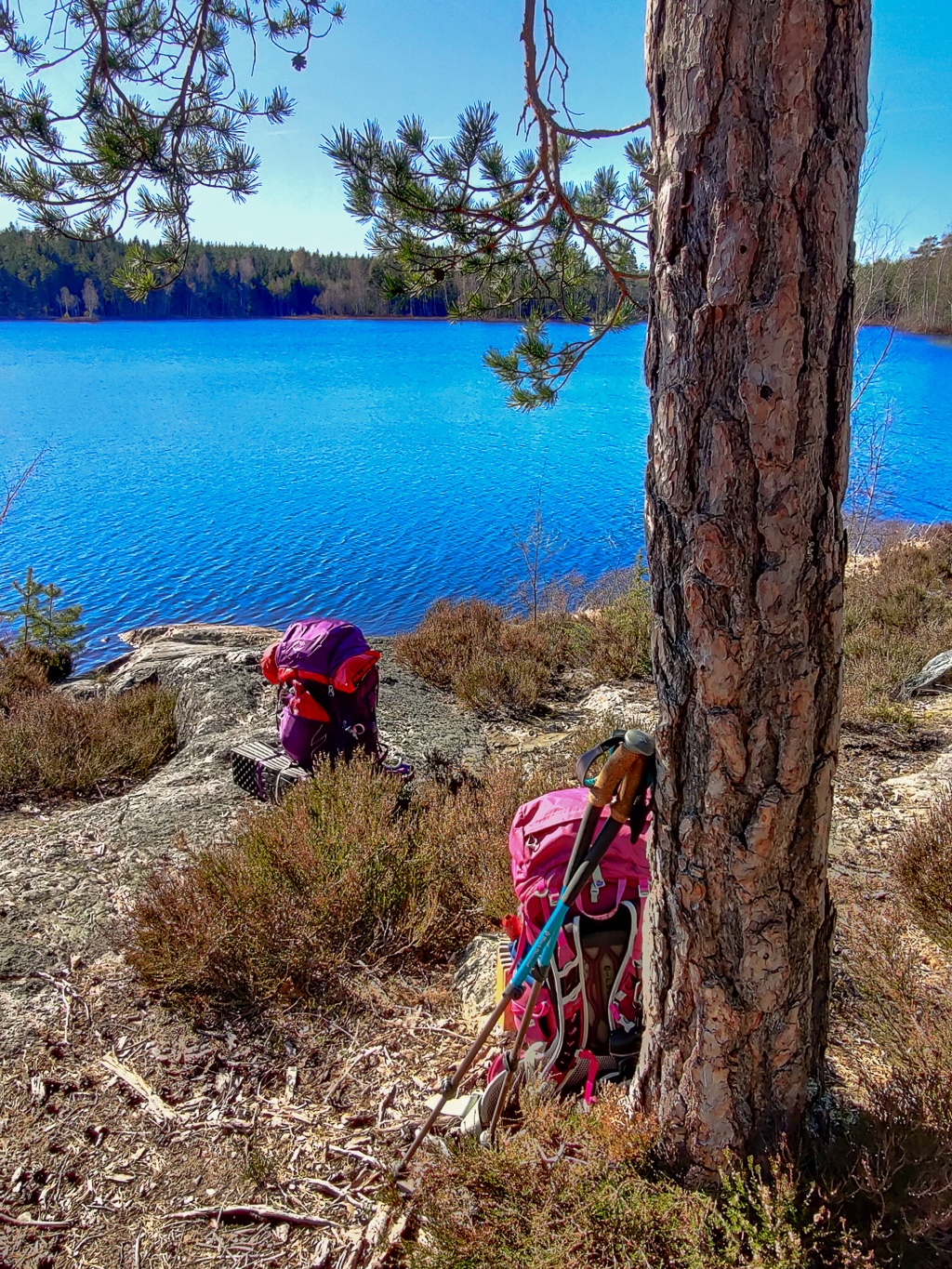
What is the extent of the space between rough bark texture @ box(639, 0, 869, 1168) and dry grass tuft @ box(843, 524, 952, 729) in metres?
3.83

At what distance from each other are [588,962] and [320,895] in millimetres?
1308

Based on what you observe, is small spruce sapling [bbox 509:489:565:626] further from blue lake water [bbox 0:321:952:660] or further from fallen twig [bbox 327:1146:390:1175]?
fallen twig [bbox 327:1146:390:1175]

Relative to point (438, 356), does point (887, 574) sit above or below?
below

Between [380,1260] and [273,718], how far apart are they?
15.0 feet

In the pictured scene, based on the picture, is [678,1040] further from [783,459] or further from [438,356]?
[438,356]

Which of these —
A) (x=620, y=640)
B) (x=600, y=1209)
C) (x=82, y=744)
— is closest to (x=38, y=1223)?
(x=600, y=1209)

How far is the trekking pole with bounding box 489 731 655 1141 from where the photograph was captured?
1812 millimetres

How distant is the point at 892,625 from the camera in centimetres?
762

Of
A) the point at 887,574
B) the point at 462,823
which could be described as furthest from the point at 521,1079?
the point at 887,574

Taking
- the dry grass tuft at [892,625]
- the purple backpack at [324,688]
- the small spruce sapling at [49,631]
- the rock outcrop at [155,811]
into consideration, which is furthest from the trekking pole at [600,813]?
the small spruce sapling at [49,631]

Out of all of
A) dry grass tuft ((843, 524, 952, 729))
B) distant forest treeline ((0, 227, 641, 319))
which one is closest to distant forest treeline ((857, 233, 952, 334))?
dry grass tuft ((843, 524, 952, 729))

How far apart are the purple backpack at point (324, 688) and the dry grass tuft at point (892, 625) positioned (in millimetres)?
3068

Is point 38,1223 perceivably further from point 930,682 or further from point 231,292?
point 231,292

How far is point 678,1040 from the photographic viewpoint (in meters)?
1.85
